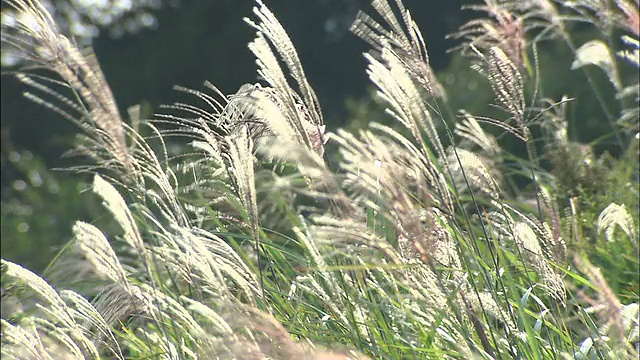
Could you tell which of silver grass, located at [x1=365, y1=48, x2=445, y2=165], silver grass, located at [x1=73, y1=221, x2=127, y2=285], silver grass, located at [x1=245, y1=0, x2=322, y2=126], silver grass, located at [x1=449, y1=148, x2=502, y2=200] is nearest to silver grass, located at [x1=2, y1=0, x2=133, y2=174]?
silver grass, located at [x1=73, y1=221, x2=127, y2=285]

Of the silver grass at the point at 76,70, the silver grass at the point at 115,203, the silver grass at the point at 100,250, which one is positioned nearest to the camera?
the silver grass at the point at 115,203

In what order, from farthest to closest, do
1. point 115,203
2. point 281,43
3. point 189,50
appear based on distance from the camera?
1. point 189,50
2. point 281,43
3. point 115,203

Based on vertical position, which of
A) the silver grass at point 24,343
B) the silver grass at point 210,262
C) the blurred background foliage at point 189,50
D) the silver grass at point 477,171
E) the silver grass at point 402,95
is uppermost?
the silver grass at point 402,95

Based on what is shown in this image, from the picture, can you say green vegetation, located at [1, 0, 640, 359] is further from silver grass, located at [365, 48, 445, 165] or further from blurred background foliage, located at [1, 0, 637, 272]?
blurred background foliage, located at [1, 0, 637, 272]

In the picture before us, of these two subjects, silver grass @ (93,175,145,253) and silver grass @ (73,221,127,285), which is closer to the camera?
silver grass @ (93,175,145,253)

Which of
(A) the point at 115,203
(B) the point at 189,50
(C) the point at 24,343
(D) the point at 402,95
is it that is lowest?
(B) the point at 189,50

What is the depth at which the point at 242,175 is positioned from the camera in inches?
83.0

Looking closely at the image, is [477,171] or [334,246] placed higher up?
[477,171]

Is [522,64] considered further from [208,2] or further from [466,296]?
[208,2]

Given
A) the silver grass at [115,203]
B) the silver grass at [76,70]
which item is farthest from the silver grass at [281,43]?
the silver grass at [115,203]

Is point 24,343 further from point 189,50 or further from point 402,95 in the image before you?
point 189,50

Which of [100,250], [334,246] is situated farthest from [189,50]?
[100,250]

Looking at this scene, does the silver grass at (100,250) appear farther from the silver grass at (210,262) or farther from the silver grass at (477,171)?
the silver grass at (477,171)

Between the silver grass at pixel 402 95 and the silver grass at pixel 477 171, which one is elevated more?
the silver grass at pixel 402 95
